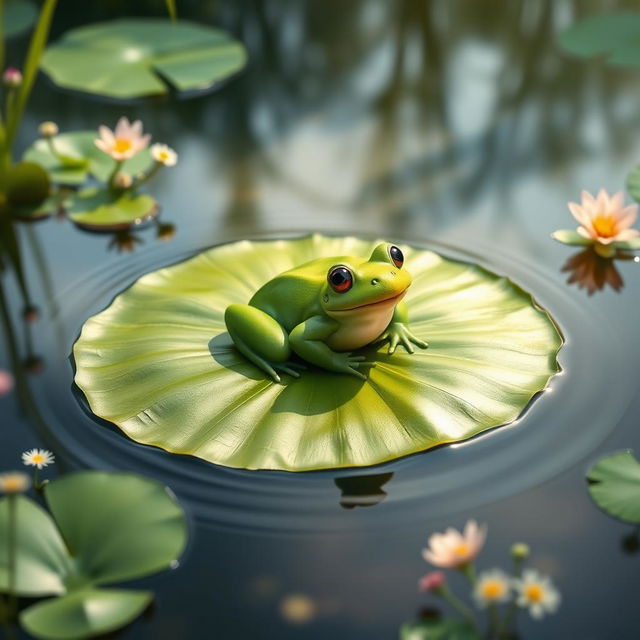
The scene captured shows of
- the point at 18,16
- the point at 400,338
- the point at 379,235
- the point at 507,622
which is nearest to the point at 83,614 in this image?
the point at 507,622

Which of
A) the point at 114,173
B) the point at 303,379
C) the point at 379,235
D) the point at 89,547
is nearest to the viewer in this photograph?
the point at 89,547

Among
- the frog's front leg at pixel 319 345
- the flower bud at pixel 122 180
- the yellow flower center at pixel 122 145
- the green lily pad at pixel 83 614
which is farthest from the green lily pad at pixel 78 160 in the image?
the green lily pad at pixel 83 614

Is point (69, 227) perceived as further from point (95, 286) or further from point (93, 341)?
point (93, 341)

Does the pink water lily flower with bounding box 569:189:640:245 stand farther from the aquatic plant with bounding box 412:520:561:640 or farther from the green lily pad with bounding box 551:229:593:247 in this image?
the aquatic plant with bounding box 412:520:561:640

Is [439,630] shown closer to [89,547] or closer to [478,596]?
[478,596]

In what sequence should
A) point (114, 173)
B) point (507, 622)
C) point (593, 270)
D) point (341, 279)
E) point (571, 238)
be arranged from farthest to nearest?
point (114, 173) < point (571, 238) < point (593, 270) < point (341, 279) < point (507, 622)

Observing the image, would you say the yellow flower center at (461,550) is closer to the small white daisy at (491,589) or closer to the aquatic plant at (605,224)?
the small white daisy at (491,589)
